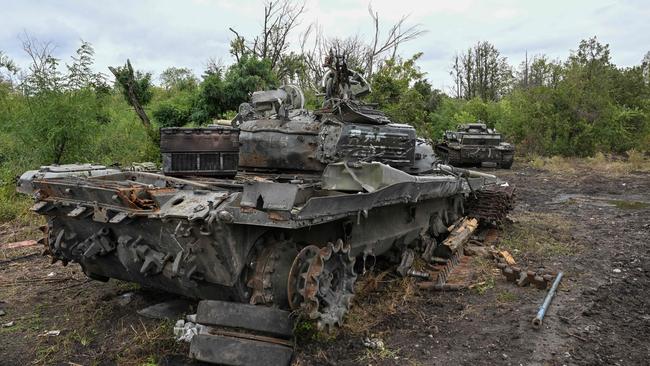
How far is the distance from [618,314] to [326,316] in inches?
124

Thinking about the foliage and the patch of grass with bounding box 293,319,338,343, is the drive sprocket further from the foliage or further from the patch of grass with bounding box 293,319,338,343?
the foliage

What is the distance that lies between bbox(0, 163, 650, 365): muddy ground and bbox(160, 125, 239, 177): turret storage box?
58.4 inches

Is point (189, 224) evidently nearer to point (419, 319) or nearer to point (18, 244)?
point (419, 319)

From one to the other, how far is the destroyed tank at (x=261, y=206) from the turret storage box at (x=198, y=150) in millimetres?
11

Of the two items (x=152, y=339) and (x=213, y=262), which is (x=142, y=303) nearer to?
(x=152, y=339)

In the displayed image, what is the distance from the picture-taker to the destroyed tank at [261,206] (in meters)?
4.29

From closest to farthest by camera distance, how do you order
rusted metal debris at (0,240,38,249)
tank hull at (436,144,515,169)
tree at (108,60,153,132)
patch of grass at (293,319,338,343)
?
patch of grass at (293,319,338,343) → rusted metal debris at (0,240,38,249) → tree at (108,60,153,132) → tank hull at (436,144,515,169)

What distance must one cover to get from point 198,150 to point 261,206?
157 centimetres

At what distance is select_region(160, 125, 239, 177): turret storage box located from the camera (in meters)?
5.30

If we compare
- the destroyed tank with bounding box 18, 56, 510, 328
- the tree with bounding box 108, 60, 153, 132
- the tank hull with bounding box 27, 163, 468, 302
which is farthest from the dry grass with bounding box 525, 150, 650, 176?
the tank hull with bounding box 27, 163, 468, 302

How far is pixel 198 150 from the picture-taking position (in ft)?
17.6

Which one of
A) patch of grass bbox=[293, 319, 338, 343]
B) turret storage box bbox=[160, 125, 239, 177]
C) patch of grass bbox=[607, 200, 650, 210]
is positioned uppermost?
turret storage box bbox=[160, 125, 239, 177]

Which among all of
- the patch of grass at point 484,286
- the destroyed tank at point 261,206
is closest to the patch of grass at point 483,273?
the patch of grass at point 484,286

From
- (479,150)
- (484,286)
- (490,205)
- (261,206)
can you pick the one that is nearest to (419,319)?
(484,286)
